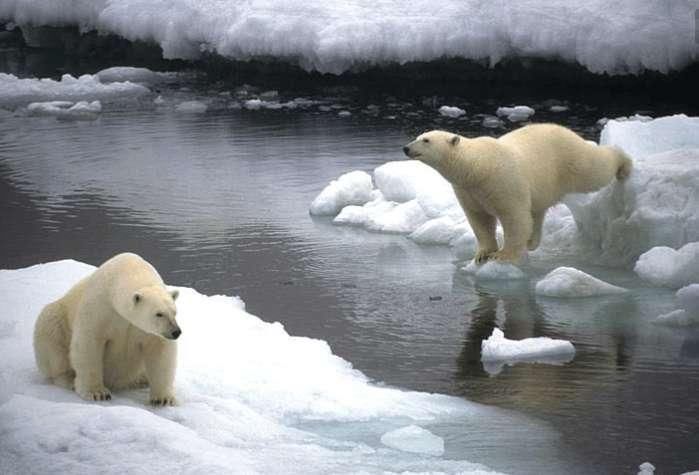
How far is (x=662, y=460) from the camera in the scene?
4.91m

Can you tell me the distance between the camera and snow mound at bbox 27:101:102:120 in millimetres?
15867

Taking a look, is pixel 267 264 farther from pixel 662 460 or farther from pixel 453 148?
pixel 662 460

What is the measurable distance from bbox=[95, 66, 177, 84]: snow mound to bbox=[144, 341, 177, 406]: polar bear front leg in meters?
14.5

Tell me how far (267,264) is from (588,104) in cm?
806

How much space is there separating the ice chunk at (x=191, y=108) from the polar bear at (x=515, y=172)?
337 inches

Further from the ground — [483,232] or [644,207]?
[644,207]

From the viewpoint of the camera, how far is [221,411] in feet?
16.1

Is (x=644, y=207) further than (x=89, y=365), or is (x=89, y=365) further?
(x=644, y=207)

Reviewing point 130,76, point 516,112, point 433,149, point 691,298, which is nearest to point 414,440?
point 691,298

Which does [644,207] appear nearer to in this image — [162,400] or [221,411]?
[221,411]

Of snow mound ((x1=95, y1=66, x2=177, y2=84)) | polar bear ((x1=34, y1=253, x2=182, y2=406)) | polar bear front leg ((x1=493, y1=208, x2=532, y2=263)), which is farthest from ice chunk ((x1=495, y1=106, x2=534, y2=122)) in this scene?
polar bear ((x1=34, y1=253, x2=182, y2=406))

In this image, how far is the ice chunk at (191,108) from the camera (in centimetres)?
1619

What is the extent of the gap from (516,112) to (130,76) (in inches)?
273

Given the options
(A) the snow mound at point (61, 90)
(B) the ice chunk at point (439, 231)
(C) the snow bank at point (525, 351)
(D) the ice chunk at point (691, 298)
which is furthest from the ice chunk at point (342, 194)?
(A) the snow mound at point (61, 90)
